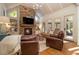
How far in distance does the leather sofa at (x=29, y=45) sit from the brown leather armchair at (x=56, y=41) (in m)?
0.24

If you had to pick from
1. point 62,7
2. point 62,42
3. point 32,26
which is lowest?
point 62,42

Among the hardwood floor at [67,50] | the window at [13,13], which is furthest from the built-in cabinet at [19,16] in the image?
the hardwood floor at [67,50]

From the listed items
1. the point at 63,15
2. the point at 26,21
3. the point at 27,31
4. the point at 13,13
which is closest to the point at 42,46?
the point at 27,31

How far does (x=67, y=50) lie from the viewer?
2.69 meters

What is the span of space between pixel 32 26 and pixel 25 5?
1.38 feet

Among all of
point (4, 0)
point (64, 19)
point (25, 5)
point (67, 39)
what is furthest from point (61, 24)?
point (4, 0)

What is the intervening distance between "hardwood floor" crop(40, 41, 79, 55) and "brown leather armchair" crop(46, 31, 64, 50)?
0.25 feet

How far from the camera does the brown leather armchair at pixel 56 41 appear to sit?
2.71 m

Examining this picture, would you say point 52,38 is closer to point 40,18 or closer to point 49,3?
point 40,18

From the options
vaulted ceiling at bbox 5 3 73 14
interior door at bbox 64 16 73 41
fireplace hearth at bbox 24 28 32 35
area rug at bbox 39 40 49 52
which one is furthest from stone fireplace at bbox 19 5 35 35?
interior door at bbox 64 16 73 41

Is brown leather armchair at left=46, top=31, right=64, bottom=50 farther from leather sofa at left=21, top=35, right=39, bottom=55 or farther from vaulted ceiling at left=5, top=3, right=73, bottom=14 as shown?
vaulted ceiling at left=5, top=3, right=73, bottom=14

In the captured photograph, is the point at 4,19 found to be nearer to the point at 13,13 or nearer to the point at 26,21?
the point at 13,13

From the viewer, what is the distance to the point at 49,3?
8.86ft

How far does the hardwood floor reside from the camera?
2.66 metres
